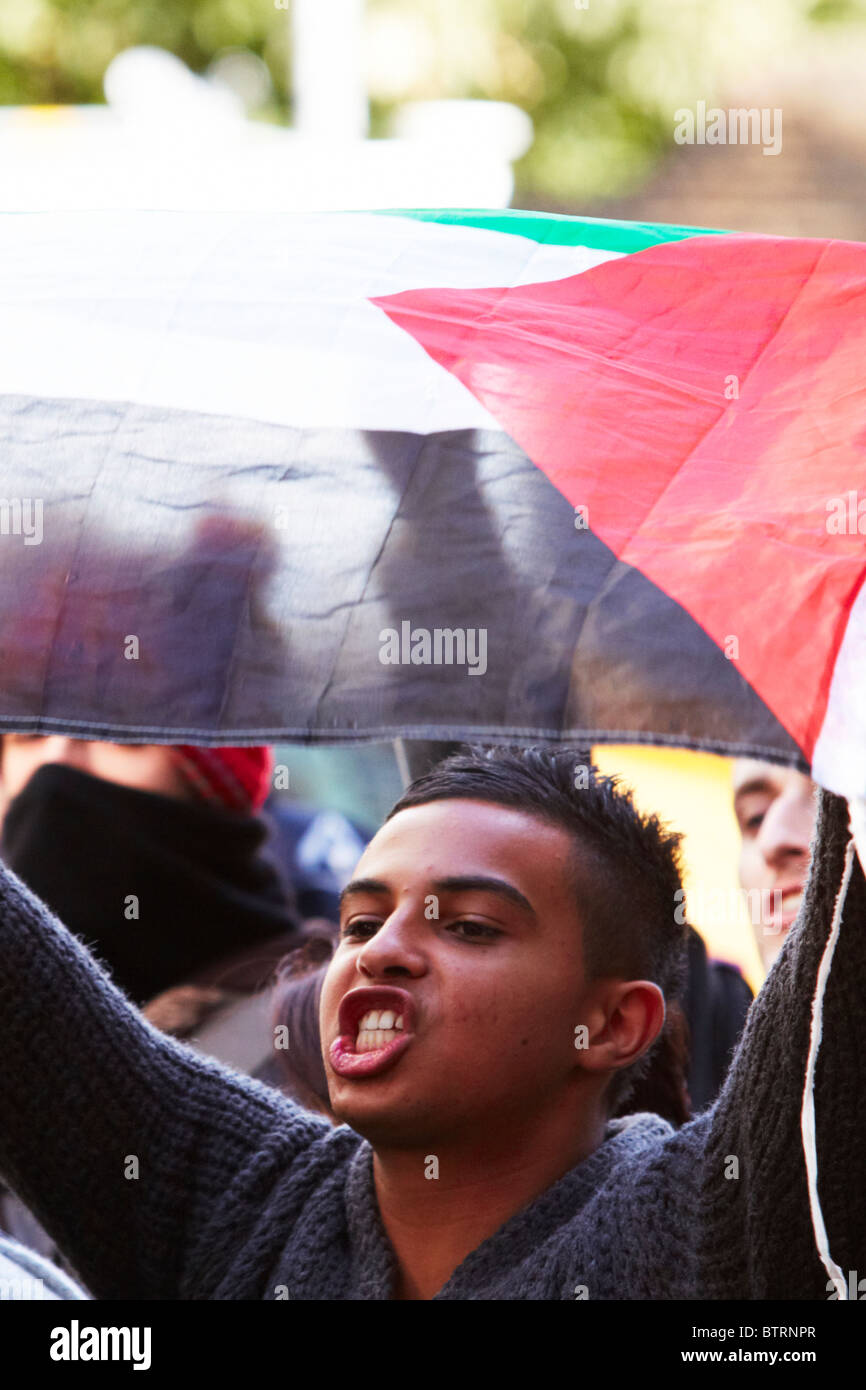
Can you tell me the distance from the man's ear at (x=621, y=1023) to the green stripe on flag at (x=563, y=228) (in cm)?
77

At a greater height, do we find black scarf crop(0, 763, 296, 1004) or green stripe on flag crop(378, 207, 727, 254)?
green stripe on flag crop(378, 207, 727, 254)

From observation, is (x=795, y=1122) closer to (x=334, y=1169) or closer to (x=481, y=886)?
(x=481, y=886)

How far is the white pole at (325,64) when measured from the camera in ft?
21.3

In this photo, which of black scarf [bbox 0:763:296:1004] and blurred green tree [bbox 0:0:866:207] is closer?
black scarf [bbox 0:763:296:1004]

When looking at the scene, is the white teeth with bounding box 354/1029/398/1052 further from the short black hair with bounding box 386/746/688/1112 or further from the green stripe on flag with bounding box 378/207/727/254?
the green stripe on flag with bounding box 378/207/727/254

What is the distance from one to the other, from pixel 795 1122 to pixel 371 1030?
40 centimetres

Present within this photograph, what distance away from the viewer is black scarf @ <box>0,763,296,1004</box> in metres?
2.81

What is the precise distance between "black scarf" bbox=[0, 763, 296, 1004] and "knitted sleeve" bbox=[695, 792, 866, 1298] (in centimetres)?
149

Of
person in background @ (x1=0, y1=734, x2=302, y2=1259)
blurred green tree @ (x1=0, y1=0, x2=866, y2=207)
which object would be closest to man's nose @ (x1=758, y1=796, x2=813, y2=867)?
person in background @ (x1=0, y1=734, x2=302, y2=1259)

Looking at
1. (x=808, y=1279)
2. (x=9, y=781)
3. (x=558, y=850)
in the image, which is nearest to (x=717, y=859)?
(x=9, y=781)

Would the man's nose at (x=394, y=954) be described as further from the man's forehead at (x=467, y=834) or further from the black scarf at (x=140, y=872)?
the black scarf at (x=140, y=872)

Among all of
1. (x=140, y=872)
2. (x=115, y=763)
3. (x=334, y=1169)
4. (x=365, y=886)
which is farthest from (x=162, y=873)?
(x=365, y=886)

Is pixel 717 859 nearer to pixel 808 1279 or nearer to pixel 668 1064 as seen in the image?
pixel 668 1064
